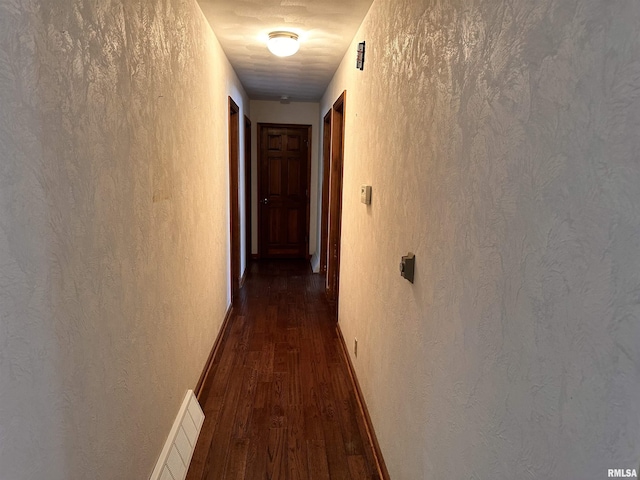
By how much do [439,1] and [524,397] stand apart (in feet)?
3.70

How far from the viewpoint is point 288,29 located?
8.58ft

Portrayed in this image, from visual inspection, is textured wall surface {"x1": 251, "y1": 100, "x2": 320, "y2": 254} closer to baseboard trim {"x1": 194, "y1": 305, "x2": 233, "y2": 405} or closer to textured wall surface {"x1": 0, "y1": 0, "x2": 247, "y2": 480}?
baseboard trim {"x1": 194, "y1": 305, "x2": 233, "y2": 405}

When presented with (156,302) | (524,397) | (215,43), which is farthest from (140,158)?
(215,43)

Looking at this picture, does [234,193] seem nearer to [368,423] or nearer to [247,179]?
[247,179]

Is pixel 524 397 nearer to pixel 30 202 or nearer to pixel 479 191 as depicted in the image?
pixel 479 191

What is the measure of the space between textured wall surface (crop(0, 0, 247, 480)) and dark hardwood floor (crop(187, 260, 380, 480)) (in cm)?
35

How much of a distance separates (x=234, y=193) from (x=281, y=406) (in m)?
2.22

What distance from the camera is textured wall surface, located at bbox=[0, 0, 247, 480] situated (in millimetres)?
751

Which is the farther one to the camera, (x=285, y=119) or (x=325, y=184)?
(x=285, y=119)

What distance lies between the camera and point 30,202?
2.56 feet

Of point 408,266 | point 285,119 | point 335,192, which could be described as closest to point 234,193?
point 335,192

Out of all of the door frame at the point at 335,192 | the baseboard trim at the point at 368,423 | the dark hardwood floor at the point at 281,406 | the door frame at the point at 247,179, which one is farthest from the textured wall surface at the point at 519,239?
the door frame at the point at 247,179

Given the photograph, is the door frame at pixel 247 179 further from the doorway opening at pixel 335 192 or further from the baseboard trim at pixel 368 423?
the baseboard trim at pixel 368 423

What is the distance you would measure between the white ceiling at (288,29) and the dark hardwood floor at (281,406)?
7.28 feet
